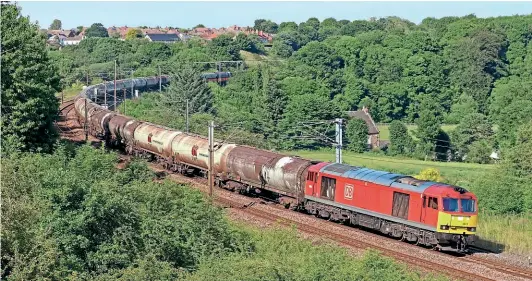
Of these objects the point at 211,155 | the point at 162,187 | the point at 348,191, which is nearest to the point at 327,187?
the point at 348,191

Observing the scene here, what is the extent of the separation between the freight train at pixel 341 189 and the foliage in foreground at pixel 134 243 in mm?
4770

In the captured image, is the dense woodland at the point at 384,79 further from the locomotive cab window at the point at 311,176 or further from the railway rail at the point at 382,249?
the locomotive cab window at the point at 311,176

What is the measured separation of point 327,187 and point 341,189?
3.51ft

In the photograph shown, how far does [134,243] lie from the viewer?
2536 centimetres

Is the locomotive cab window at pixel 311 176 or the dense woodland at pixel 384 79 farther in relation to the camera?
the dense woodland at pixel 384 79

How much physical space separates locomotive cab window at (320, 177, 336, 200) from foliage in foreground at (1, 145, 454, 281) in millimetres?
6201

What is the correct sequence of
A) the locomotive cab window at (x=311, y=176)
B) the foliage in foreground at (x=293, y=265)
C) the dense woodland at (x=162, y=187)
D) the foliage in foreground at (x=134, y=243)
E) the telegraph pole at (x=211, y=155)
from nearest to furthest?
1. the foliage in foreground at (x=293, y=265)
2. the foliage in foreground at (x=134, y=243)
3. the dense woodland at (x=162, y=187)
4. the locomotive cab window at (x=311, y=176)
5. the telegraph pole at (x=211, y=155)

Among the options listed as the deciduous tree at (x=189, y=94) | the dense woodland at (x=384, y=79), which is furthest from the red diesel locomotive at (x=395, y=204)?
the deciduous tree at (x=189, y=94)

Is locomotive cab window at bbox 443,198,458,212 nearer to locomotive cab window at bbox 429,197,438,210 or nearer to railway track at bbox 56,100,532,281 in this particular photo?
locomotive cab window at bbox 429,197,438,210

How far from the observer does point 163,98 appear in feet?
321

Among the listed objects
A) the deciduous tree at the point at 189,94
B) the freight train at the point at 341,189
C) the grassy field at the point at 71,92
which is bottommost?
the grassy field at the point at 71,92

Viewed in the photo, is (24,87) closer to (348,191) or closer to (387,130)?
(348,191)

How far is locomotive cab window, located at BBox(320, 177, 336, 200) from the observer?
3659cm

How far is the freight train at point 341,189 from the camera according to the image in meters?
31.1
